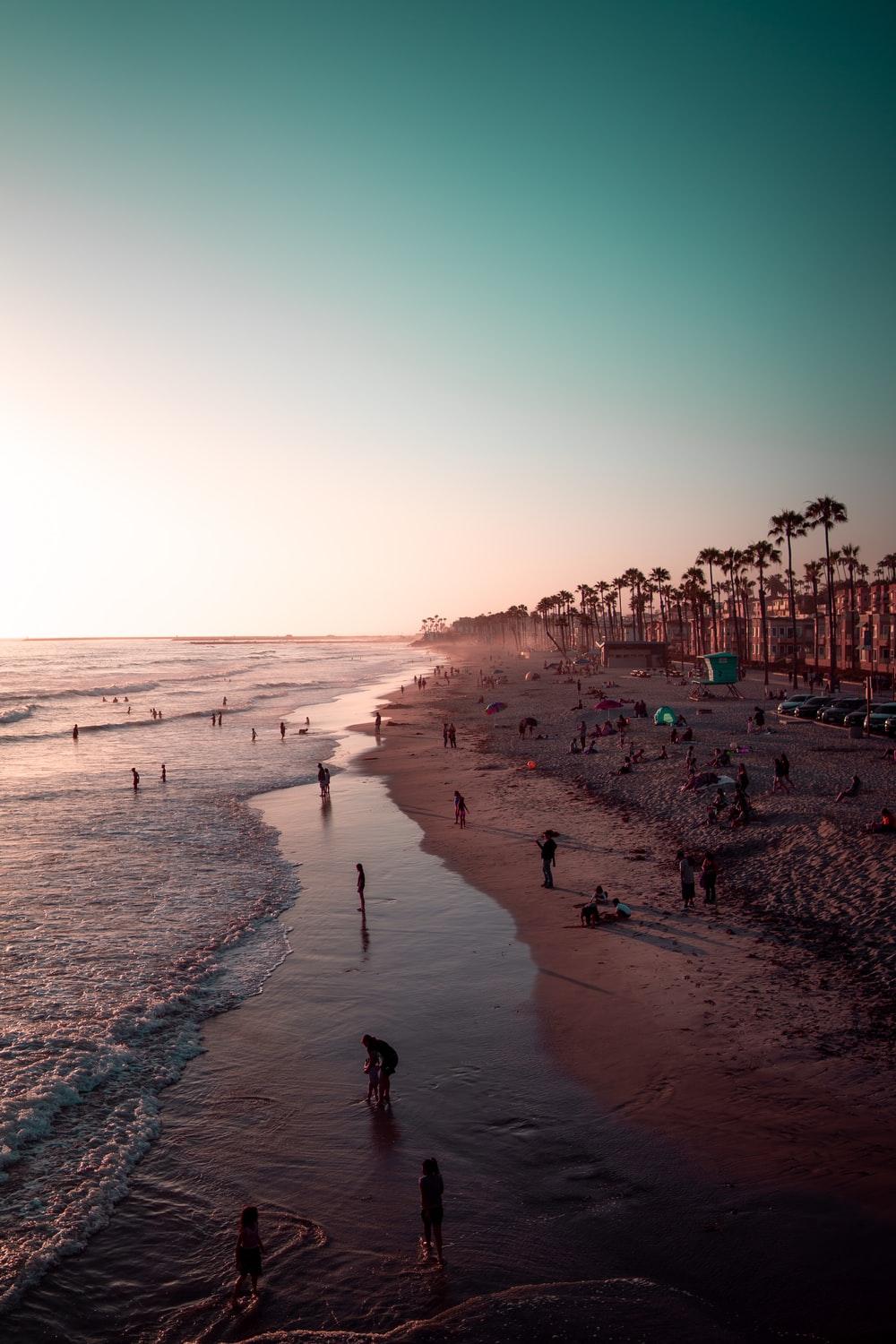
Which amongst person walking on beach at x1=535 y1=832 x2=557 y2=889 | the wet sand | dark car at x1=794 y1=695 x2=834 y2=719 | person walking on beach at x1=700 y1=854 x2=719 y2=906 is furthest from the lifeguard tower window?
the wet sand

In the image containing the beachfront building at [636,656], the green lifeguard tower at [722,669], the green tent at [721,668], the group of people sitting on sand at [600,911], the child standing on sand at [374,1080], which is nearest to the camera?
the child standing on sand at [374,1080]

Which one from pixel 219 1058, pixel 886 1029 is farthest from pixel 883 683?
pixel 219 1058

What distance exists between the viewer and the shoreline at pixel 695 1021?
1091 cm

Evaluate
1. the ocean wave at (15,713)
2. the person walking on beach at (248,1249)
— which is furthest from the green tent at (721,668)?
the ocean wave at (15,713)

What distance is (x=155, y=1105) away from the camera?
42.8 feet

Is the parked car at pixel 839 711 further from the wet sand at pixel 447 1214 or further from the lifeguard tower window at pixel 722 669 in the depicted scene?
the wet sand at pixel 447 1214

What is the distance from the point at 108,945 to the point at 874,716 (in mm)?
39003

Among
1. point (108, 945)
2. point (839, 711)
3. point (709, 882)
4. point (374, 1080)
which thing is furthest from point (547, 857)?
point (839, 711)

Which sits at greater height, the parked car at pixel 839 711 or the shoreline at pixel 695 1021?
the parked car at pixel 839 711

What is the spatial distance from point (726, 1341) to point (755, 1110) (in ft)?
13.8

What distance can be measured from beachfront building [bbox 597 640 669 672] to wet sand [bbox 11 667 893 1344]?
302ft

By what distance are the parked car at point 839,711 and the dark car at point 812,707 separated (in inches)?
19.3

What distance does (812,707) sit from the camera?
48938 millimetres

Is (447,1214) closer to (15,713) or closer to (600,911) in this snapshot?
(600,911)
